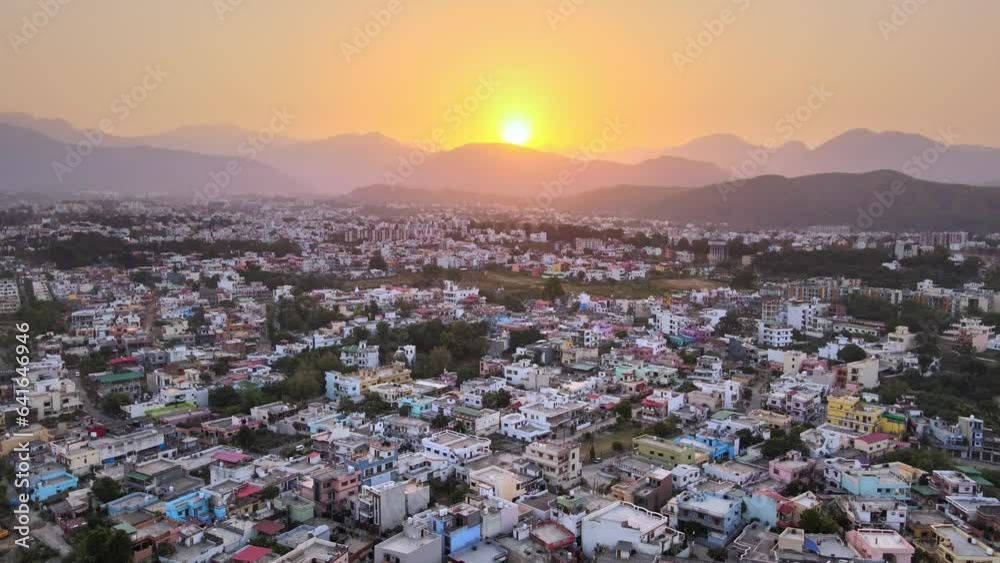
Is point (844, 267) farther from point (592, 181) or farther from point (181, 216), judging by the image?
point (592, 181)

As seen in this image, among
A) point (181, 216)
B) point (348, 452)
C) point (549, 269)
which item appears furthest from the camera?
point (181, 216)

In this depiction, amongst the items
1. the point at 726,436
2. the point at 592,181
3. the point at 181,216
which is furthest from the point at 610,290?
the point at 592,181

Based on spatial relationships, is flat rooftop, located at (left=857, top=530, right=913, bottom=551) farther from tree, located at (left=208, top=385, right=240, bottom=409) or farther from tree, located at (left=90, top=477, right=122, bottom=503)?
tree, located at (left=208, top=385, right=240, bottom=409)

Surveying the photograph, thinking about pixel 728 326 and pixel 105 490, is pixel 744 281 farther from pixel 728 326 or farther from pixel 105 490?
pixel 105 490

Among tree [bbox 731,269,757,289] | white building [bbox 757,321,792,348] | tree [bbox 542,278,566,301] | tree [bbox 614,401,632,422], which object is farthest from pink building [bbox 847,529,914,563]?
tree [bbox 731,269,757,289]

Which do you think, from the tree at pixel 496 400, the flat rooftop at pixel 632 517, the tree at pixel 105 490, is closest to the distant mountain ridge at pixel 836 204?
the tree at pixel 496 400

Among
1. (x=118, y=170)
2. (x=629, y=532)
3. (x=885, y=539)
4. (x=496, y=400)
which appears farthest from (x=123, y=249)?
(x=118, y=170)

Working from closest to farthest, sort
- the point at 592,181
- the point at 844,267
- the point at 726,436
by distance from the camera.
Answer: the point at 726,436, the point at 844,267, the point at 592,181
